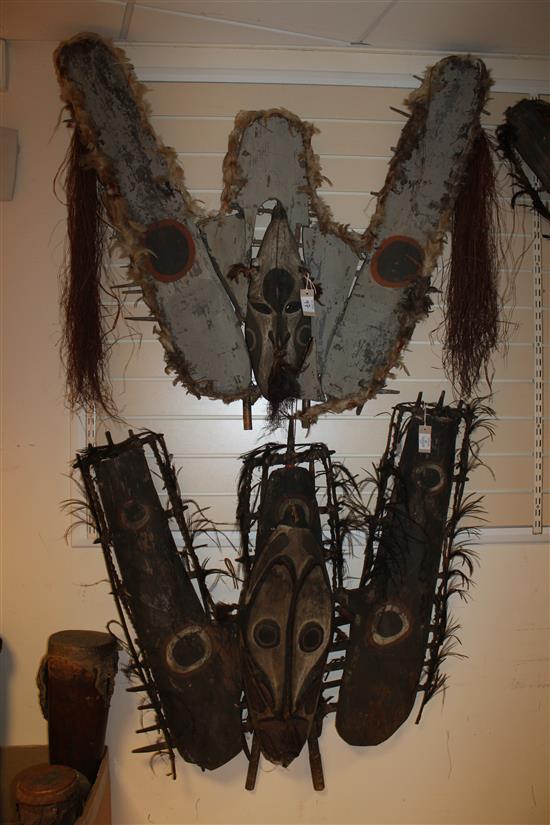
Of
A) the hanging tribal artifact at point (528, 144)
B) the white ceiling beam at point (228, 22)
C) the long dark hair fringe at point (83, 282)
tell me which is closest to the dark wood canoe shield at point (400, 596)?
the hanging tribal artifact at point (528, 144)

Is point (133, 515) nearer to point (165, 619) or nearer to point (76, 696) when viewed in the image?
point (165, 619)

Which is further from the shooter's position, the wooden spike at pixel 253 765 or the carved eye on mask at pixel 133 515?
the wooden spike at pixel 253 765

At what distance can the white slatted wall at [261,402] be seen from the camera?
6.40 feet

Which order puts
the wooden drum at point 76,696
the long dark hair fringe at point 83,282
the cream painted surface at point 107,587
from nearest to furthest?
the wooden drum at point 76,696 < the long dark hair fringe at point 83,282 < the cream painted surface at point 107,587

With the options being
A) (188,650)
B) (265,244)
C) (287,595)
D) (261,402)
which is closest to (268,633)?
(287,595)

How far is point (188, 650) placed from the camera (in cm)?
180

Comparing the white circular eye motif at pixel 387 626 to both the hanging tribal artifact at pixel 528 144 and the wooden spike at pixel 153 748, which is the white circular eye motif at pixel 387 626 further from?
the hanging tribal artifact at pixel 528 144

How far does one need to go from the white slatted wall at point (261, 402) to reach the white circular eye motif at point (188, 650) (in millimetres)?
366

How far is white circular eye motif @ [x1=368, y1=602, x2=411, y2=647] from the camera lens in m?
1.86

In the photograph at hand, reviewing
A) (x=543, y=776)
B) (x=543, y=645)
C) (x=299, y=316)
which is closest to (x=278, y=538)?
(x=299, y=316)

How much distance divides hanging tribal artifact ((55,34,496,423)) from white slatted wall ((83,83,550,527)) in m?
0.10

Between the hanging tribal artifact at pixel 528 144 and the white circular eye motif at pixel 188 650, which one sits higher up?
the hanging tribal artifact at pixel 528 144

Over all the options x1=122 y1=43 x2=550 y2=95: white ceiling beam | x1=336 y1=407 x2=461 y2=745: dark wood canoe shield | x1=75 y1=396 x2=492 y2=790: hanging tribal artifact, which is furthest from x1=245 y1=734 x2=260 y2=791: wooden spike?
x1=122 y1=43 x2=550 y2=95: white ceiling beam

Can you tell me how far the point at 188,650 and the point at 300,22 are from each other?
1925mm
